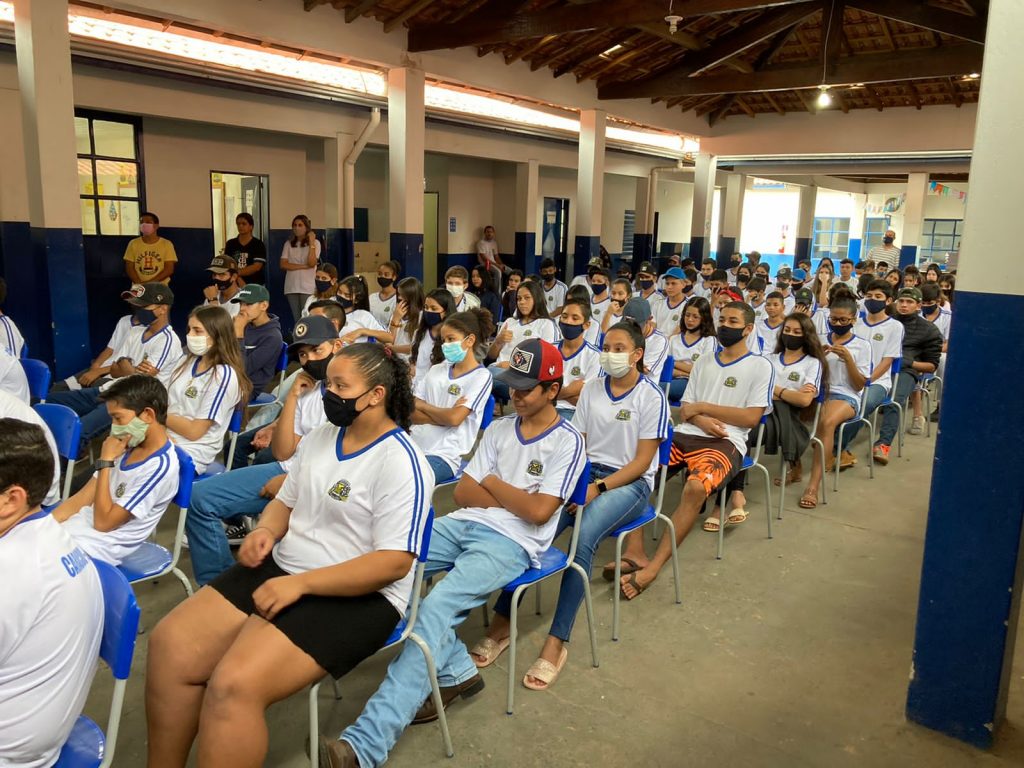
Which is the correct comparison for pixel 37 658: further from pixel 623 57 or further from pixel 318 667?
pixel 623 57

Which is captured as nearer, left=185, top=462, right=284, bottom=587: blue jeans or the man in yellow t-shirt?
left=185, top=462, right=284, bottom=587: blue jeans

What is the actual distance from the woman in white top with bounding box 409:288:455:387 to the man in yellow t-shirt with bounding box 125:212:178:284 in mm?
3716

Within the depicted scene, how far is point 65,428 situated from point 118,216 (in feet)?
18.4

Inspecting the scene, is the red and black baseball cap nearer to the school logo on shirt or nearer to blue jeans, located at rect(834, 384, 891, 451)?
the school logo on shirt

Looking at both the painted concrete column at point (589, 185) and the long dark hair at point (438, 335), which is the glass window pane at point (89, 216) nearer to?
the long dark hair at point (438, 335)

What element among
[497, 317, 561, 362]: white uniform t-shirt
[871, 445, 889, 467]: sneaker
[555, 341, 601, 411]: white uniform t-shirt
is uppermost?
→ [497, 317, 561, 362]: white uniform t-shirt

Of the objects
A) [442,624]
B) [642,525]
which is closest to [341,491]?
[442,624]

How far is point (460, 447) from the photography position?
151 inches

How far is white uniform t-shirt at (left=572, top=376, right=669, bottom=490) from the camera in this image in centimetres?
340

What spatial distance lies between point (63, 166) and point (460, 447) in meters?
4.06

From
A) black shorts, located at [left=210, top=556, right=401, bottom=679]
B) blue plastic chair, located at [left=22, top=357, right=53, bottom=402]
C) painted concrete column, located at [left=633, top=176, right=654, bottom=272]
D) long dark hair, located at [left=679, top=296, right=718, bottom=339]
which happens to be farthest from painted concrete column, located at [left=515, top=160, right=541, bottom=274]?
black shorts, located at [left=210, top=556, right=401, bottom=679]

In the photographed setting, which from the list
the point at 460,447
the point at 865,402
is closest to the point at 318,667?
the point at 460,447

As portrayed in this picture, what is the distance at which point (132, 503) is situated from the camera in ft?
8.74

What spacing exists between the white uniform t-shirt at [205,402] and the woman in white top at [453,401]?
895 millimetres
